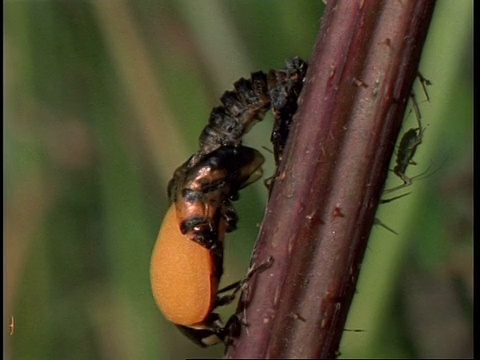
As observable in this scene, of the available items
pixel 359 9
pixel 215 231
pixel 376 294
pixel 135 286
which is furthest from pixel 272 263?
pixel 135 286

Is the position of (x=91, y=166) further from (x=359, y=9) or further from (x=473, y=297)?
(x=359, y=9)

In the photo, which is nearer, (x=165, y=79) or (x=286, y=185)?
(x=286, y=185)

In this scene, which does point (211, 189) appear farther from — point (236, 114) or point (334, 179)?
point (334, 179)

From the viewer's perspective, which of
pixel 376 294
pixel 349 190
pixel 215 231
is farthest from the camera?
pixel 376 294

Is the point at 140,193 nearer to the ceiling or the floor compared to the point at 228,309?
nearer to the ceiling

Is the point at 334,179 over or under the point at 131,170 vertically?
over

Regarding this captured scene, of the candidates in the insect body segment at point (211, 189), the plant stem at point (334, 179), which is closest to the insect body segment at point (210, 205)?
the insect body segment at point (211, 189)

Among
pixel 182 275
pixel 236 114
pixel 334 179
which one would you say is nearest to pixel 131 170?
pixel 236 114
